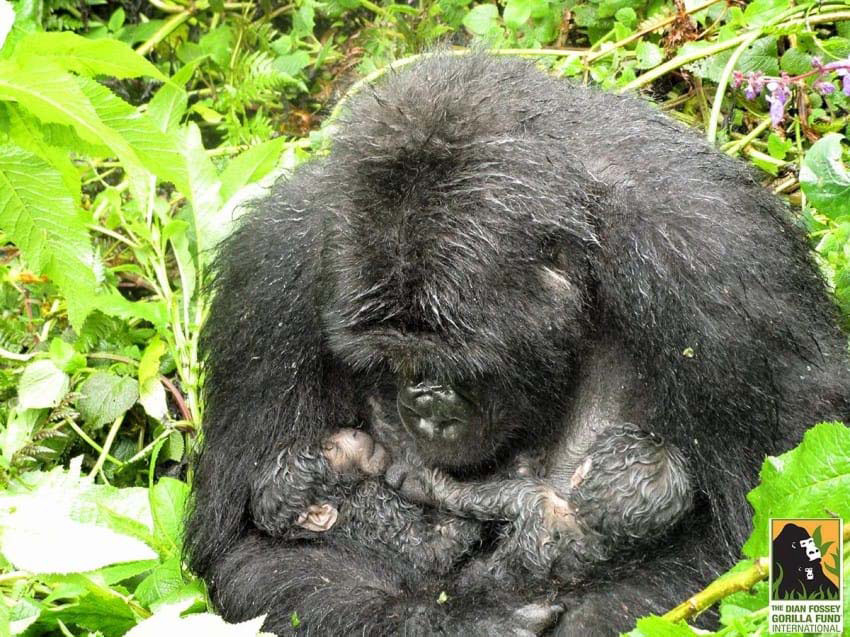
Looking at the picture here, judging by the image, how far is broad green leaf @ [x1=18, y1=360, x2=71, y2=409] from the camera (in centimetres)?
522

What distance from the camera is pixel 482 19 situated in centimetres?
620

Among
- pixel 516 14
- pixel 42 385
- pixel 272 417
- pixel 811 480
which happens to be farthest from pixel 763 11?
pixel 42 385

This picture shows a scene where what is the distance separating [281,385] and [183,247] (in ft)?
5.42

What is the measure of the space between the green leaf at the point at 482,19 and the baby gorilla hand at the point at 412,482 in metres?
2.82

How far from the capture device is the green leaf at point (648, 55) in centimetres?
554

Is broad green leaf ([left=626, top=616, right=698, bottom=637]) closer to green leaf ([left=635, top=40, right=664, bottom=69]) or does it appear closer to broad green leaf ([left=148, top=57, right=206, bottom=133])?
green leaf ([left=635, top=40, right=664, bottom=69])

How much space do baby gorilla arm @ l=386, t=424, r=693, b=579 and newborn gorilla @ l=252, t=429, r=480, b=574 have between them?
0.12 meters

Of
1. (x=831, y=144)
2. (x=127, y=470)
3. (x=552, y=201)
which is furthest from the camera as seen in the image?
(x=127, y=470)

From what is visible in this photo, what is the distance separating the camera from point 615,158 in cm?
382

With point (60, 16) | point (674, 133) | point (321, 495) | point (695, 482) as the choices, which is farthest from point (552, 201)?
point (60, 16)

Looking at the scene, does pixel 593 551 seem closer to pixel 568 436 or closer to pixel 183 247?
pixel 568 436

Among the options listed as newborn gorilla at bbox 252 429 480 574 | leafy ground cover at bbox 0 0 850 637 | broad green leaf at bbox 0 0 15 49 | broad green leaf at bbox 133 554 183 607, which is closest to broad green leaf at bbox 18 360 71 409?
leafy ground cover at bbox 0 0 850 637

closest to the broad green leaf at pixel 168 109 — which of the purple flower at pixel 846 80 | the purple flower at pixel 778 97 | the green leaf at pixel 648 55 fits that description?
the green leaf at pixel 648 55

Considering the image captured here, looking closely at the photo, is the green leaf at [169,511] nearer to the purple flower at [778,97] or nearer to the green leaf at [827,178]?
the green leaf at [827,178]
